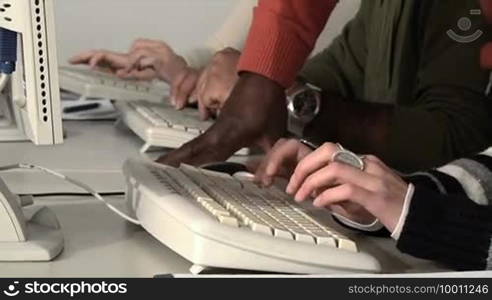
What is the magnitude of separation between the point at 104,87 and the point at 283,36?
49 centimetres

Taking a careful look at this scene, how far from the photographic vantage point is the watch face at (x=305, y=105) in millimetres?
1395

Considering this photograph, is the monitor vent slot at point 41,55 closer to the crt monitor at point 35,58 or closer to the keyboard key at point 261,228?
the crt monitor at point 35,58

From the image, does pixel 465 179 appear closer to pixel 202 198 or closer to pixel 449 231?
pixel 449 231

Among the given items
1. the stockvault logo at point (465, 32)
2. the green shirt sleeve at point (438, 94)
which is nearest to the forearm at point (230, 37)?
the green shirt sleeve at point (438, 94)

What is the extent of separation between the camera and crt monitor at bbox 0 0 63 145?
877 mm

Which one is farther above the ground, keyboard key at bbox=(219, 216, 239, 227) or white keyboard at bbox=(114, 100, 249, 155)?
keyboard key at bbox=(219, 216, 239, 227)

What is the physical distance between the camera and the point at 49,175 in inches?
46.8

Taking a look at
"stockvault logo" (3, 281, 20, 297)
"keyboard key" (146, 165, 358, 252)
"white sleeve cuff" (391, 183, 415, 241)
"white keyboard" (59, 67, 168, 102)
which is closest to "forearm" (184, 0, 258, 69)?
"white keyboard" (59, 67, 168, 102)

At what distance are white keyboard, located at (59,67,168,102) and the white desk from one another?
10.1 inches

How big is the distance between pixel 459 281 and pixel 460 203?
0.41 ft

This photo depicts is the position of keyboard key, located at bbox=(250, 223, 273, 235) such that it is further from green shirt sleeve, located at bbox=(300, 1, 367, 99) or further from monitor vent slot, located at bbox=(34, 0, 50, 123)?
green shirt sleeve, located at bbox=(300, 1, 367, 99)

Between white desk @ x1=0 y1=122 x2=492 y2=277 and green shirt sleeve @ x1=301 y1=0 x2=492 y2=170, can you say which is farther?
green shirt sleeve @ x1=301 y1=0 x2=492 y2=170

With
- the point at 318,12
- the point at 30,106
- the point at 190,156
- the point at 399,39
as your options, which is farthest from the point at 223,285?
the point at 399,39

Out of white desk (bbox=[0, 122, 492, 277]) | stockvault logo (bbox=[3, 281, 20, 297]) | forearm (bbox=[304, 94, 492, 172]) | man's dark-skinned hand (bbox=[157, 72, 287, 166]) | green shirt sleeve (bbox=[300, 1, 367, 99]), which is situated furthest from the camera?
green shirt sleeve (bbox=[300, 1, 367, 99])
